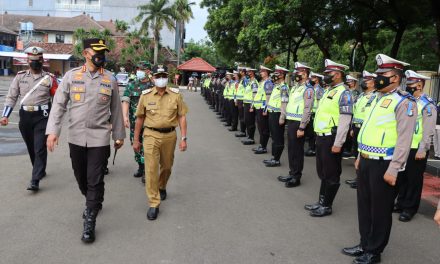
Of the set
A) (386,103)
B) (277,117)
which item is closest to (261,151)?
(277,117)

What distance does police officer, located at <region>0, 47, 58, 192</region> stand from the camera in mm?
6359

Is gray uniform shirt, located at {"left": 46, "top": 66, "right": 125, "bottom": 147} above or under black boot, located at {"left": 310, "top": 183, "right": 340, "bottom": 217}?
above

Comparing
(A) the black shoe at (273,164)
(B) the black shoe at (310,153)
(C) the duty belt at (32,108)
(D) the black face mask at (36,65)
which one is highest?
(D) the black face mask at (36,65)

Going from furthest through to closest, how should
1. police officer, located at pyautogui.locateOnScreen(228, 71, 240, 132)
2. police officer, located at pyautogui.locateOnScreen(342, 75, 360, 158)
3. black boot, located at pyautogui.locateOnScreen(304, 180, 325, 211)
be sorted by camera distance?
1. police officer, located at pyautogui.locateOnScreen(228, 71, 240, 132)
2. police officer, located at pyautogui.locateOnScreen(342, 75, 360, 158)
3. black boot, located at pyautogui.locateOnScreen(304, 180, 325, 211)

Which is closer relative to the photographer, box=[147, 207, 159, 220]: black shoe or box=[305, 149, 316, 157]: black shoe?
box=[147, 207, 159, 220]: black shoe

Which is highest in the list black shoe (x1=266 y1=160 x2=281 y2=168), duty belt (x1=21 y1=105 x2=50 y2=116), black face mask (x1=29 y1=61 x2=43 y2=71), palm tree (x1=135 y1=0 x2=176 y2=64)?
palm tree (x1=135 y1=0 x2=176 y2=64)

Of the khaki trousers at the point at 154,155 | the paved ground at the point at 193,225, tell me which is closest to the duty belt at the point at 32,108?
the paved ground at the point at 193,225

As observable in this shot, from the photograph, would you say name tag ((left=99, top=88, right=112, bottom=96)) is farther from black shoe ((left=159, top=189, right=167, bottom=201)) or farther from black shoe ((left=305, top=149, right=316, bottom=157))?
black shoe ((left=305, top=149, right=316, bottom=157))

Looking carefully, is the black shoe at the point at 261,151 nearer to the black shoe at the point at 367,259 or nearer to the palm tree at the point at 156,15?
the black shoe at the point at 367,259

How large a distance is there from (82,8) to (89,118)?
78.3 m

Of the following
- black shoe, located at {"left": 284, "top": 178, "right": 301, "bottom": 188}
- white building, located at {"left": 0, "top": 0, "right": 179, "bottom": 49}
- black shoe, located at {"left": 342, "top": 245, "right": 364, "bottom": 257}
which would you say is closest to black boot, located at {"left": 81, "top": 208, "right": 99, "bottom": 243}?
black shoe, located at {"left": 342, "top": 245, "right": 364, "bottom": 257}

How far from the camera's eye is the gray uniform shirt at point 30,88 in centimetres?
643

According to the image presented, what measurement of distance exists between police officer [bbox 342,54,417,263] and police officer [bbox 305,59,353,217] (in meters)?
1.21

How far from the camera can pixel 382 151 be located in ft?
13.5
